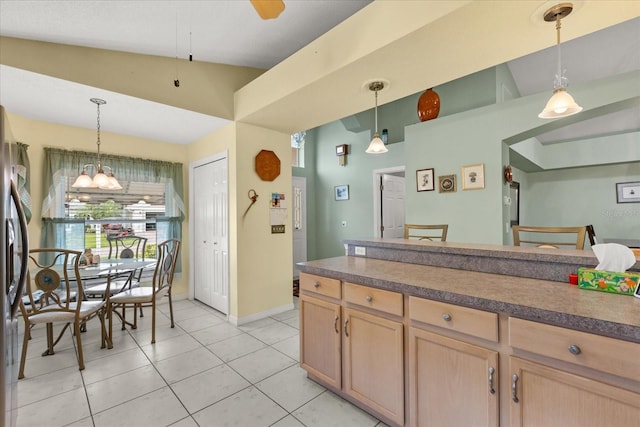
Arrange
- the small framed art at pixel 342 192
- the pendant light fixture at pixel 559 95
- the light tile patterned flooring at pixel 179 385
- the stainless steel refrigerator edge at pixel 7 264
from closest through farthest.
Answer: the stainless steel refrigerator edge at pixel 7 264 < the pendant light fixture at pixel 559 95 < the light tile patterned flooring at pixel 179 385 < the small framed art at pixel 342 192

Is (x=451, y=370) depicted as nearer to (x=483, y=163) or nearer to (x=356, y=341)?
(x=356, y=341)

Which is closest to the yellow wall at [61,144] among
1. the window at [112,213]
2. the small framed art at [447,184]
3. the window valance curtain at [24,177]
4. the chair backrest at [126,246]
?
the window valance curtain at [24,177]

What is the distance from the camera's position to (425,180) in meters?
3.98

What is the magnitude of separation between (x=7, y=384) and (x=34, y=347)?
6.84 feet

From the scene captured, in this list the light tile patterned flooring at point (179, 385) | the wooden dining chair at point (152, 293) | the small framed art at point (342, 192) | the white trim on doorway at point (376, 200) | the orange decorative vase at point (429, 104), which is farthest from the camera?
the small framed art at point (342, 192)

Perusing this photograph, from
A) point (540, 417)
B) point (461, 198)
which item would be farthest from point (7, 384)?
point (461, 198)

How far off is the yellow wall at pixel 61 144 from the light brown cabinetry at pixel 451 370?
147 inches

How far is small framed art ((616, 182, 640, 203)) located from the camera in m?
4.92

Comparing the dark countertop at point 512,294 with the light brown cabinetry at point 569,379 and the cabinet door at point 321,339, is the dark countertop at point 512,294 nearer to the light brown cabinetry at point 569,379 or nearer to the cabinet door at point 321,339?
the light brown cabinetry at point 569,379

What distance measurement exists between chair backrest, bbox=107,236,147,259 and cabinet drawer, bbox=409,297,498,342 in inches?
134

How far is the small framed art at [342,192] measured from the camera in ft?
18.6

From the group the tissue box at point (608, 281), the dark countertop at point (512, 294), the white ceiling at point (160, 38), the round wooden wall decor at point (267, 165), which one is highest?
the white ceiling at point (160, 38)

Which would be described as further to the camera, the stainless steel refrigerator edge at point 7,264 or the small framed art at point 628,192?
the small framed art at point 628,192

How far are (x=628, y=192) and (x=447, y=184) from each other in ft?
12.9
